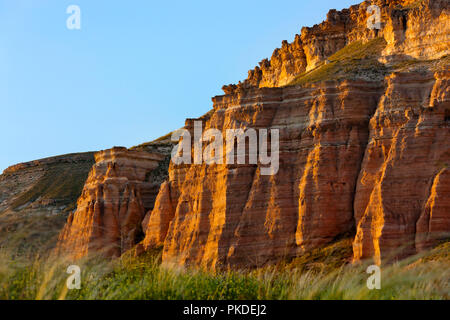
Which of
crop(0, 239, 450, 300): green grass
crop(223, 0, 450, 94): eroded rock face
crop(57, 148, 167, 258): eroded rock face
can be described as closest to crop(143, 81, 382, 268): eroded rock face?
crop(223, 0, 450, 94): eroded rock face

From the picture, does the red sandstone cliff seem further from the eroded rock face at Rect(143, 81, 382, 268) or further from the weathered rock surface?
the weathered rock surface

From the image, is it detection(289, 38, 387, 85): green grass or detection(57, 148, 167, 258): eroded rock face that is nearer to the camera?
detection(289, 38, 387, 85): green grass

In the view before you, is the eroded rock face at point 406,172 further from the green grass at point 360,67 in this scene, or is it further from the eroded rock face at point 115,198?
the eroded rock face at point 115,198

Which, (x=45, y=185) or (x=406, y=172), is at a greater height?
(x=45, y=185)

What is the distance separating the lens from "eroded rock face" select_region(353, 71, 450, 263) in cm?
4184

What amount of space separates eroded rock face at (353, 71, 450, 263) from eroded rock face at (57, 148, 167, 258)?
27.3 metres

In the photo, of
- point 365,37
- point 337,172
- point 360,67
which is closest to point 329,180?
point 337,172

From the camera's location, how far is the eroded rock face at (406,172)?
41844 mm

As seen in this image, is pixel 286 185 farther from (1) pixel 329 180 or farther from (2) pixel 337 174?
(2) pixel 337 174

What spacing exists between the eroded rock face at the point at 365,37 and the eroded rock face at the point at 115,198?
26.9 m

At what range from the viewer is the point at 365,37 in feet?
268

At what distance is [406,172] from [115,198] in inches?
1416
